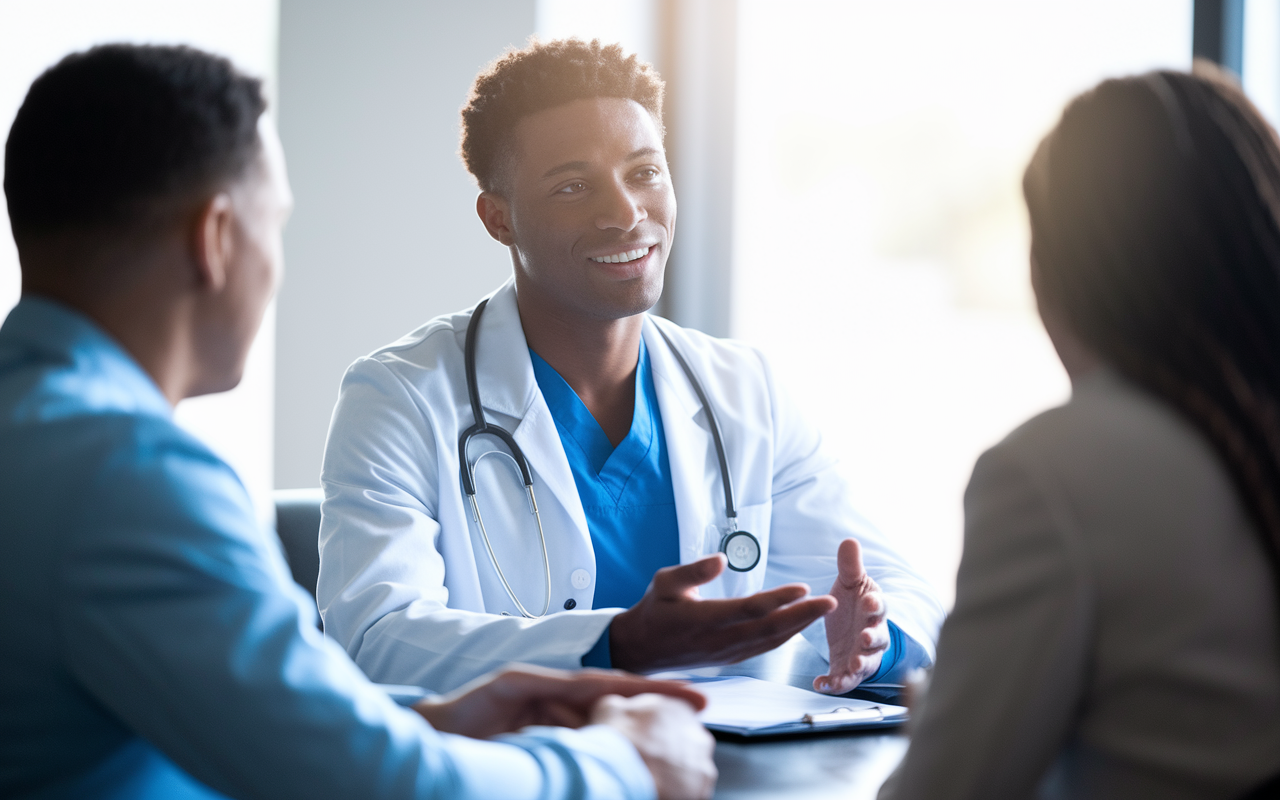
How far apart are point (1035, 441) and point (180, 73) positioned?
67 centimetres

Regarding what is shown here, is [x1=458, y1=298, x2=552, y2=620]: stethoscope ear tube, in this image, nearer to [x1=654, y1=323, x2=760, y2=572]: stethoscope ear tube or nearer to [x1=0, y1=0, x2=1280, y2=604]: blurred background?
[x1=654, y1=323, x2=760, y2=572]: stethoscope ear tube

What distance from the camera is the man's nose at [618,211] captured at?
1.70 meters

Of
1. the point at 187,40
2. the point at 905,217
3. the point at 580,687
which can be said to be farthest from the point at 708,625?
the point at 905,217

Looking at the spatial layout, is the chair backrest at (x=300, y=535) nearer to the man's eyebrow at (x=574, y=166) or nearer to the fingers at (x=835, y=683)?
the man's eyebrow at (x=574, y=166)

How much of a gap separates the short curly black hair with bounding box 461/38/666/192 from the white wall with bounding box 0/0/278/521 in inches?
15.2

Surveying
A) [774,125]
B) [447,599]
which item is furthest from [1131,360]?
[774,125]

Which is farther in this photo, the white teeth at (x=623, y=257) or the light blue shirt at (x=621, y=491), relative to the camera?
the white teeth at (x=623, y=257)

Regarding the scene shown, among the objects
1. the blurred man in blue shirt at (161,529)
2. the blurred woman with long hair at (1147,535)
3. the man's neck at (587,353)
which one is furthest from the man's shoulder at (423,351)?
the blurred woman with long hair at (1147,535)

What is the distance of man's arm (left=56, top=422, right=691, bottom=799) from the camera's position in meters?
0.65

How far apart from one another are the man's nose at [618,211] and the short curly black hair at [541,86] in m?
0.18

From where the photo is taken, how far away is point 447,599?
1422 mm

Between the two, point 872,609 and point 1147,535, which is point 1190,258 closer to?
point 1147,535

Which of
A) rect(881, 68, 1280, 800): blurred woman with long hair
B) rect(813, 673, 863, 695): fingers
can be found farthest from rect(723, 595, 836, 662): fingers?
rect(881, 68, 1280, 800): blurred woman with long hair

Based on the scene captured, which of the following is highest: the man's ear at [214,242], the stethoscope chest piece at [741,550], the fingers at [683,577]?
the man's ear at [214,242]
